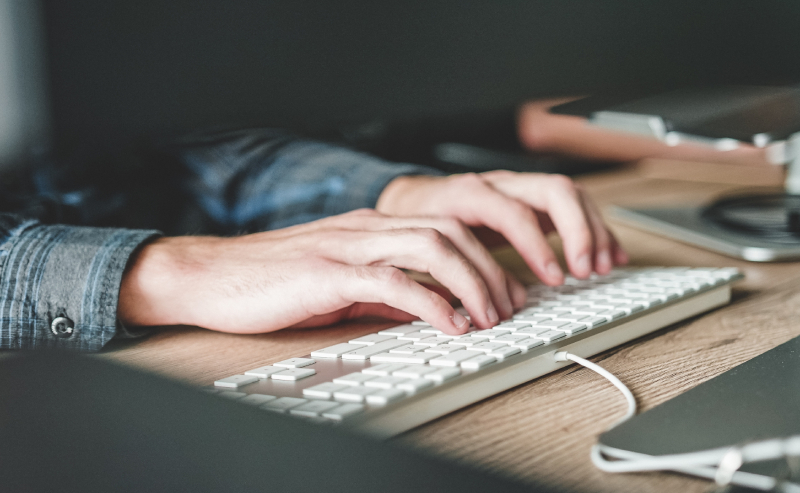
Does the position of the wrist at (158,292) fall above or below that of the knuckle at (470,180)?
below

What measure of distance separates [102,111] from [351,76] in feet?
1.38

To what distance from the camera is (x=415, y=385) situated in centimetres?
34

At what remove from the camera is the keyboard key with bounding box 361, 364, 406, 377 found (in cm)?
37

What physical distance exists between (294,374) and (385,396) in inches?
2.9

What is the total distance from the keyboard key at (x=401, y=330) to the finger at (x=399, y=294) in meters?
0.02

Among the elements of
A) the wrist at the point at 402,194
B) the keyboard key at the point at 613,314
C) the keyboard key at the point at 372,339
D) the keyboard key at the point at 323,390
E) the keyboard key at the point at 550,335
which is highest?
the wrist at the point at 402,194

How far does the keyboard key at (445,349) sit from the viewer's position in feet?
1.29

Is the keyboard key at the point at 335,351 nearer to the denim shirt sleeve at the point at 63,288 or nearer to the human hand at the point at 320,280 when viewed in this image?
the human hand at the point at 320,280

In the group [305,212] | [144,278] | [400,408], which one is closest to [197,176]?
[305,212]

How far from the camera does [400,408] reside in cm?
33

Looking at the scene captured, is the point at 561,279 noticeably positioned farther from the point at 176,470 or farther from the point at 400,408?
the point at 176,470

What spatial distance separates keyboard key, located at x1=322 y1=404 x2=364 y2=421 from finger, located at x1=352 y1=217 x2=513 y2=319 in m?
0.20

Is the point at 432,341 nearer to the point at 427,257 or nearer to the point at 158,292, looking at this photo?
the point at 427,257

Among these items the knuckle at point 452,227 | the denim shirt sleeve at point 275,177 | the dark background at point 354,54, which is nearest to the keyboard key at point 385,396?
the knuckle at point 452,227
